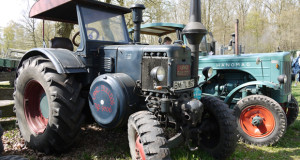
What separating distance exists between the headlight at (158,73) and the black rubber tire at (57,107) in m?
1.21

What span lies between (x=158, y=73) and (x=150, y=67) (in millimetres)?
327

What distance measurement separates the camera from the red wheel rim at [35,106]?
3.71 m

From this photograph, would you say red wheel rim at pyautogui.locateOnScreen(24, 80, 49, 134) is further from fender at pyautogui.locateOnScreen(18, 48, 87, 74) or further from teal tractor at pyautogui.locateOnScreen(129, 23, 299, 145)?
teal tractor at pyautogui.locateOnScreen(129, 23, 299, 145)

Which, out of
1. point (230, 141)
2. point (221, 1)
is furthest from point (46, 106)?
point (221, 1)

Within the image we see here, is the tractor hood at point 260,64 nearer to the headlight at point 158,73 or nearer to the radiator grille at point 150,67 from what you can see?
the radiator grille at point 150,67

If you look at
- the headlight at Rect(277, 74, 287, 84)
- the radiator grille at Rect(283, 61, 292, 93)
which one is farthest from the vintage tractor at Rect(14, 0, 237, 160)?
the radiator grille at Rect(283, 61, 292, 93)

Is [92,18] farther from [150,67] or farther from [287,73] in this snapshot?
[287,73]

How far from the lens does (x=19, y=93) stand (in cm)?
378

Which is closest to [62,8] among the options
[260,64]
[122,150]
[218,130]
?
[122,150]

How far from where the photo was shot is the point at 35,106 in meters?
3.93

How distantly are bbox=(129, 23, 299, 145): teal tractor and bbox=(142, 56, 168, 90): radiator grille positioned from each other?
2.66 feet

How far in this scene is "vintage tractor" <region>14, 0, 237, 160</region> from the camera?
2795mm

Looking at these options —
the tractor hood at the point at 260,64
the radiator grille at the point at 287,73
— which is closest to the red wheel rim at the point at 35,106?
the tractor hood at the point at 260,64

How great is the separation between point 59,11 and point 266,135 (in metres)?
4.49
